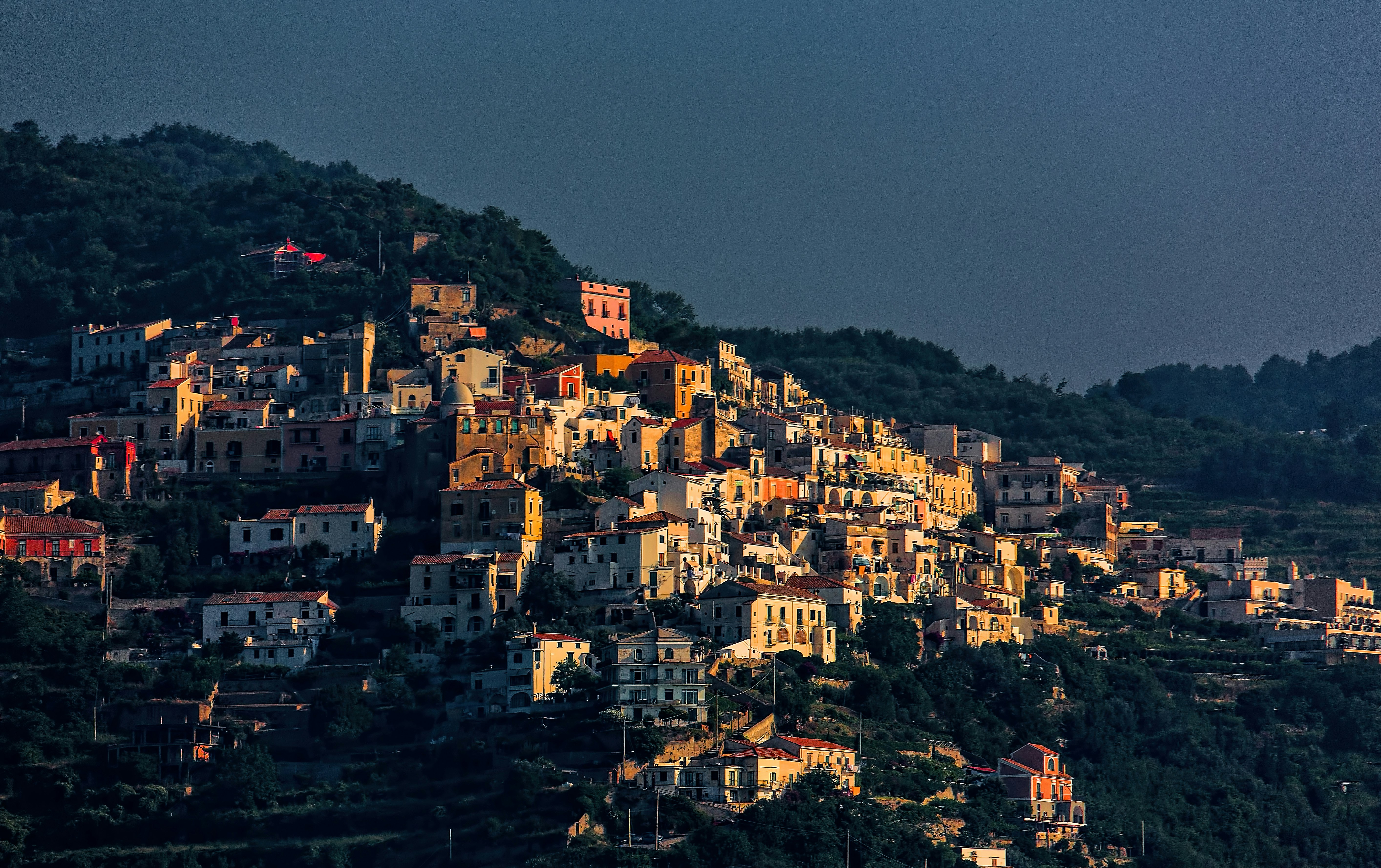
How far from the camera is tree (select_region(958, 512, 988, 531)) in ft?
262

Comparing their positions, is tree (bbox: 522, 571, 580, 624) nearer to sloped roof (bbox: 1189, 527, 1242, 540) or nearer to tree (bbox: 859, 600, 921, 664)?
tree (bbox: 859, 600, 921, 664)

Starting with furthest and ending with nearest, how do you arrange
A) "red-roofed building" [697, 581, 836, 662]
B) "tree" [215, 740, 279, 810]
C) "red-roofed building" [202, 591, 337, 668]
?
1. "red-roofed building" [202, 591, 337, 668]
2. "red-roofed building" [697, 581, 836, 662]
3. "tree" [215, 740, 279, 810]

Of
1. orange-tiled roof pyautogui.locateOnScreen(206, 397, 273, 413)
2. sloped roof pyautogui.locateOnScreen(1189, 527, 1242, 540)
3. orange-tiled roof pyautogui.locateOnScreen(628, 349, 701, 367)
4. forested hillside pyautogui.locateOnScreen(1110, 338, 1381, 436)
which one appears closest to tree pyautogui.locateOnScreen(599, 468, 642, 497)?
orange-tiled roof pyautogui.locateOnScreen(628, 349, 701, 367)

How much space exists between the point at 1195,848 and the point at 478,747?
741 inches

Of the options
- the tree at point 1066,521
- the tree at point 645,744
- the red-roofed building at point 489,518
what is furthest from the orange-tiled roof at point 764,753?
the tree at point 1066,521

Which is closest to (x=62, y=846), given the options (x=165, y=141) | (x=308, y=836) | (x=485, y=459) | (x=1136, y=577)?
(x=308, y=836)

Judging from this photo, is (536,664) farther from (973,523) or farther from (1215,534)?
(1215,534)

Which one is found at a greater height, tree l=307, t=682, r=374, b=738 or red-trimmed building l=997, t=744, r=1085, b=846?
tree l=307, t=682, r=374, b=738

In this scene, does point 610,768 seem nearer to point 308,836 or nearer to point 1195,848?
point 308,836

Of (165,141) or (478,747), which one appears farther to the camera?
(165,141)

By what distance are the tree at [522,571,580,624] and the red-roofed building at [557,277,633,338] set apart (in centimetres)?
2122

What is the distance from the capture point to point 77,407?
3044 inches

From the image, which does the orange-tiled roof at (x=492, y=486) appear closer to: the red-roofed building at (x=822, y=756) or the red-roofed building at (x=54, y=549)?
the red-roofed building at (x=54, y=549)

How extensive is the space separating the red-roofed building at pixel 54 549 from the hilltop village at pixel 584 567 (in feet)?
0.28
